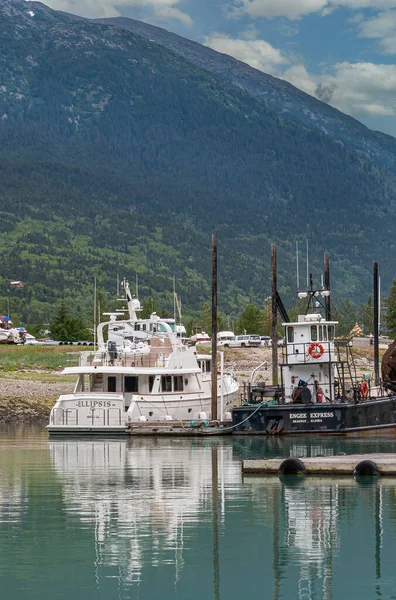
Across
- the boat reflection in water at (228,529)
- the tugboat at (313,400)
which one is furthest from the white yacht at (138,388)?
the boat reflection in water at (228,529)

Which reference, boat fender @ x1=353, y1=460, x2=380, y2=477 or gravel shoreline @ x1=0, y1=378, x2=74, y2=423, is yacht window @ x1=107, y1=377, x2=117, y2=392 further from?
boat fender @ x1=353, y1=460, x2=380, y2=477

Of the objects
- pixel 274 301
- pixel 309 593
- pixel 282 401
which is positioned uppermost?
pixel 274 301

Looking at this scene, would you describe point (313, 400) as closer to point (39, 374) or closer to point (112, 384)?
point (112, 384)

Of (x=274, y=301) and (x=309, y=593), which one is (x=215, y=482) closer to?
(x=309, y=593)

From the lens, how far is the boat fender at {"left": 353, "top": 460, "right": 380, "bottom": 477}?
111 feet

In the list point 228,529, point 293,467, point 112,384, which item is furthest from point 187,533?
point 112,384

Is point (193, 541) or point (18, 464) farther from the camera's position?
point (18, 464)

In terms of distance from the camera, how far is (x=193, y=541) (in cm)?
2486

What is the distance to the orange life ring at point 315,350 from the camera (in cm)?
5156

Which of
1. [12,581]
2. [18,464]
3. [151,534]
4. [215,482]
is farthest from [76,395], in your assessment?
[12,581]

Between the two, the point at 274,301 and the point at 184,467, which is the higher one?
the point at 274,301

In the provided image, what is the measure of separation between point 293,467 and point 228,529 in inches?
346

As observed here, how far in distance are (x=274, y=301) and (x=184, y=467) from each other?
17952 millimetres

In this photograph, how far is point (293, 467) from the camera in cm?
3484
